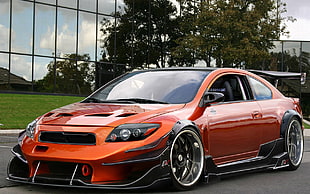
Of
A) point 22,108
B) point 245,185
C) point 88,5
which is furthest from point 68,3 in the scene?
point 245,185

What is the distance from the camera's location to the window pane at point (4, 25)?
2944cm

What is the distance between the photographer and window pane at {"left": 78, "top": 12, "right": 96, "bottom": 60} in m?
33.5

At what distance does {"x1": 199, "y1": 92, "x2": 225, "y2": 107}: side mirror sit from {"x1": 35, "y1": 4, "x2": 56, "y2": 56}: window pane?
2521 centimetres

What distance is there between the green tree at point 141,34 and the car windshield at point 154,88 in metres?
27.5

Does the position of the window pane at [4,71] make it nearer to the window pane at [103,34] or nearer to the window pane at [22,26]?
the window pane at [22,26]

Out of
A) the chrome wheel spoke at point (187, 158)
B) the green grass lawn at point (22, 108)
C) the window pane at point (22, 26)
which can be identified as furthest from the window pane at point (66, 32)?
the chrome wheel spoke at point (187, 158)

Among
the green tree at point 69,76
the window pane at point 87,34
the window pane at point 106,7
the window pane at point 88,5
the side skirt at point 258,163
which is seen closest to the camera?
the side skirt at point 258,163

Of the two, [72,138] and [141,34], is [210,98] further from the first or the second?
[141,34]

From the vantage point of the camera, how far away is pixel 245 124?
7.30m

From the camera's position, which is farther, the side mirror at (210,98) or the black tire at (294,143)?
the black tire at (294,143)

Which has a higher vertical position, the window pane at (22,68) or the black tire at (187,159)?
the window pane at (22,68)

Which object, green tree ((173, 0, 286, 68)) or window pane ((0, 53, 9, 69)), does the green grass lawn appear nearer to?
window pane ((0, 53, 9, 69))

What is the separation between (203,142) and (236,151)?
77 centimetres

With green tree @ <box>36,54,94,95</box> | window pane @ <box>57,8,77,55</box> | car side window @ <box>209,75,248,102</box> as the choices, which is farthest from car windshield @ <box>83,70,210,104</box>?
window pane @ <box>57,8,77,55</box>
